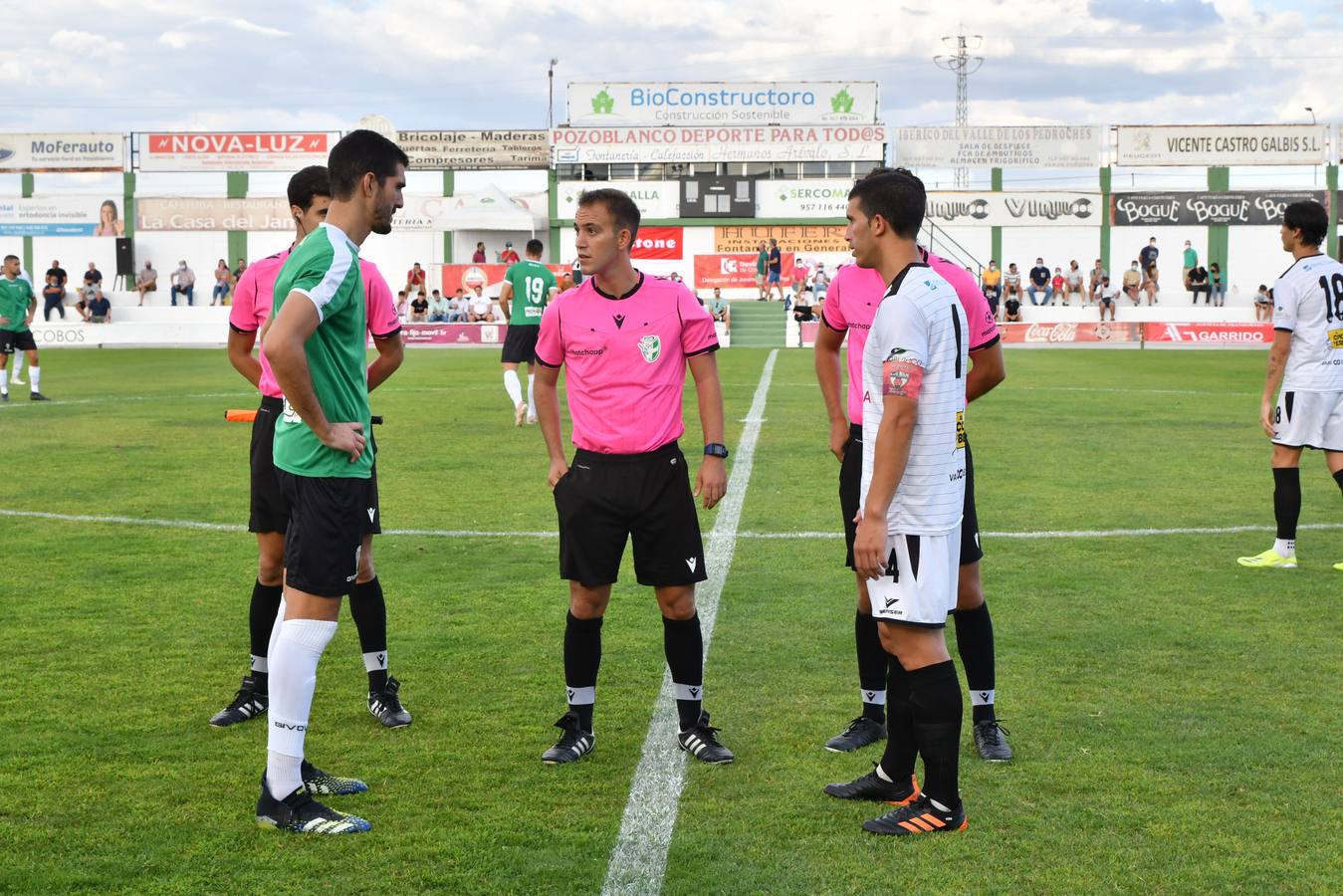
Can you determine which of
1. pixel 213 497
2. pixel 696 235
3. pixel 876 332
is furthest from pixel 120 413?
pixel 696 235

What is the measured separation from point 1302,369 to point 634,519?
504 centimetres

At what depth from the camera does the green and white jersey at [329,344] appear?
13.6ft

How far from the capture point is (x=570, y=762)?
4.85 meters

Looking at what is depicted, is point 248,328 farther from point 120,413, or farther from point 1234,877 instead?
point 120,413

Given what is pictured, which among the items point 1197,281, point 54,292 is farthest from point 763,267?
point 54,292

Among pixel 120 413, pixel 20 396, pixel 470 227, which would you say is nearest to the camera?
pixel 120 413

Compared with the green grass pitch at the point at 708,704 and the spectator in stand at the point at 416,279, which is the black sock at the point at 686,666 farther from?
the spectator in stand at the point at 416,279

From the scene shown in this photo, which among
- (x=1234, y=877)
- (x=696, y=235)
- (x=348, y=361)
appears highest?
(x=696, y=235)

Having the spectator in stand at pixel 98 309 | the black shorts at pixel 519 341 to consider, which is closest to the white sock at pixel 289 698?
the black shorts at pixel 519 341

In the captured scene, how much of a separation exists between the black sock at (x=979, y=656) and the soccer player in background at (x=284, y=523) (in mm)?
2133

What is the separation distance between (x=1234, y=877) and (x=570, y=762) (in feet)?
7.15

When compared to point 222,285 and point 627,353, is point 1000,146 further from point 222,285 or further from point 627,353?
point 627,353

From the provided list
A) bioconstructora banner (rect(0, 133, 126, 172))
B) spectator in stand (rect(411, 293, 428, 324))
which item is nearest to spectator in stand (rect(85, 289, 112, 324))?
spectator in stand (rect(411, 293, 428, 324))

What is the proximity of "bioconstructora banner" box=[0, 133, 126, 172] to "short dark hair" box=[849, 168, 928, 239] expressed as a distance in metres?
58.7
